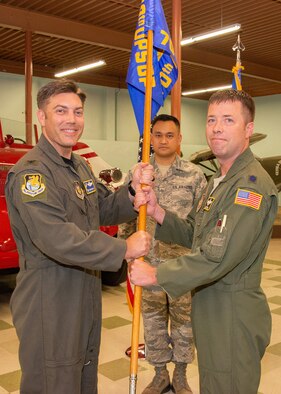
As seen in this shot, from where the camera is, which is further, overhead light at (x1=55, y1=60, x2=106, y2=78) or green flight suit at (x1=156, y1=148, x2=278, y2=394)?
overhead light at (x1=55, y1=60, x2=106, y2=78)

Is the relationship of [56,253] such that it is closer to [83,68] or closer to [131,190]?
[131,190]

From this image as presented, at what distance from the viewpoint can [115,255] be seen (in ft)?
5.71

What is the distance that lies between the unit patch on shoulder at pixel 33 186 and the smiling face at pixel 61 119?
222 millimetres

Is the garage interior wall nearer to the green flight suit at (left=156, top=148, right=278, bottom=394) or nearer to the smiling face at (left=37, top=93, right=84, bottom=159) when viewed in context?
the smiling face at (left=37, top=93, right=84, bottom=159)

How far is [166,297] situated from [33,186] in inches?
57.2

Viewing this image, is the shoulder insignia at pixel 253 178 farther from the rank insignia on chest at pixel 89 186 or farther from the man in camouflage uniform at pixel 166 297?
the man in camouflage uniform at pixel 166 297

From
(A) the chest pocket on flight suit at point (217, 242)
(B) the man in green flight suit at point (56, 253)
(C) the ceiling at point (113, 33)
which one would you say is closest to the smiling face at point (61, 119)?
(B) the man in green flight suit at point (56, 253)

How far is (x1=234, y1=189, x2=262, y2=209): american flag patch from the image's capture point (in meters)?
1.63

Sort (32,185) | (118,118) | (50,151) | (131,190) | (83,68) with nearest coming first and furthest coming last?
(32,185) < (50,151) < (131,190) < (83,68) < (118,118)

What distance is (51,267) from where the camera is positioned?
1.77 metres

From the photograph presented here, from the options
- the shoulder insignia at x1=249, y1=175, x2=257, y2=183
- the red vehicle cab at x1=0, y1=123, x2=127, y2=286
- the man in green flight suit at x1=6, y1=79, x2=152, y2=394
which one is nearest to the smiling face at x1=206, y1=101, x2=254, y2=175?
the shoulder insignia at x1=249, y1=175, x2=257, y2=183

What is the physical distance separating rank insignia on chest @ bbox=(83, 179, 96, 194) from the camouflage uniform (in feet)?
2.69

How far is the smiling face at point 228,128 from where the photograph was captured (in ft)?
5.73

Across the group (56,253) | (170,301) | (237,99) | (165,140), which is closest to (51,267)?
(56,253)
